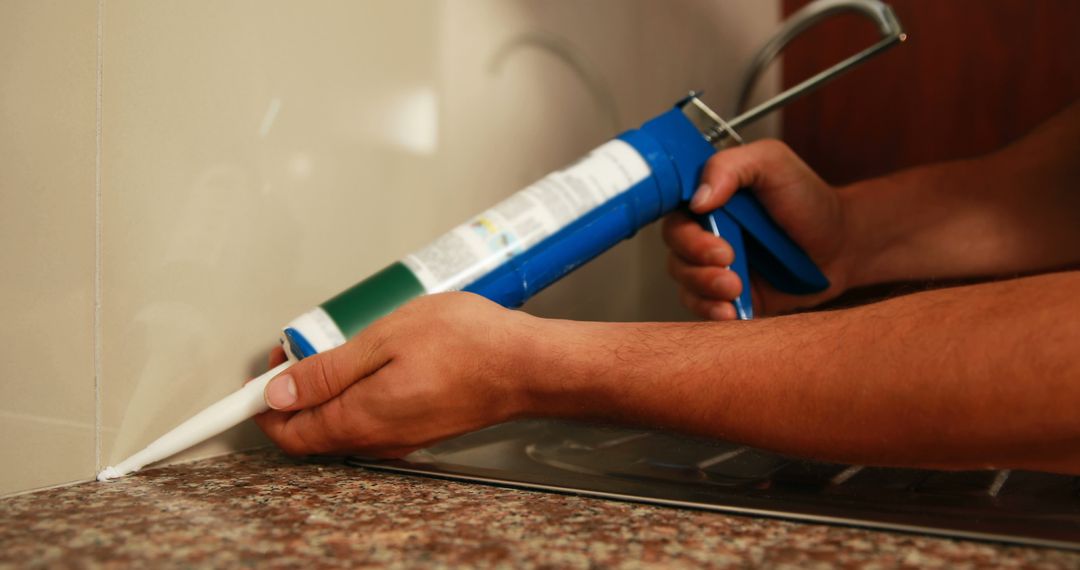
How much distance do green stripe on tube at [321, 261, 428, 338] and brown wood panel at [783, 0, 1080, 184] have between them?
0.84m

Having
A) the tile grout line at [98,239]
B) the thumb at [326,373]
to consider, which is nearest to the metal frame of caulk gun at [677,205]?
the thumb at [326,373]

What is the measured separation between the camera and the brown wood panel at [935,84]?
1.07 m

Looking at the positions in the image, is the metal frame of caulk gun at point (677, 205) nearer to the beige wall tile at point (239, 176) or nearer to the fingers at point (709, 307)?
the fingers at point (709, 307)

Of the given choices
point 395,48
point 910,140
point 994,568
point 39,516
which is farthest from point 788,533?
point 910,140

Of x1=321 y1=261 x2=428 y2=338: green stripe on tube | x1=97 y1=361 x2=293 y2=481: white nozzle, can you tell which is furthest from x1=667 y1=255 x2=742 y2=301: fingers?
x1=97 y1=361 x2=293 y2=481: white nozzle

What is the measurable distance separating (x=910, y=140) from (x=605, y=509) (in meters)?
0.93

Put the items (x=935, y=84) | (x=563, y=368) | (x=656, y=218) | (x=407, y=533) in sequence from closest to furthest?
(x=407, y=533) → (x=563, y=368) → (x=656, y=218) → (x=935, y=84)

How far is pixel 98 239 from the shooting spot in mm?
512

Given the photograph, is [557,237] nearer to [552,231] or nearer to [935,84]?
[552,231]

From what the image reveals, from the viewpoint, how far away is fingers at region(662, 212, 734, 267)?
762mm

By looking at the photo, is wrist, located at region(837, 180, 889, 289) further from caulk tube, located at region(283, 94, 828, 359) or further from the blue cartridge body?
caulk tube, located at region(283, 94, 828, 359)

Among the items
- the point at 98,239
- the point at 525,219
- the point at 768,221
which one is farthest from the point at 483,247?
the point at 768,221

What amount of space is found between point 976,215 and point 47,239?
95 centimetres

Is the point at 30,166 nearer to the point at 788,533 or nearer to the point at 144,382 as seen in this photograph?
the point at 144,382
